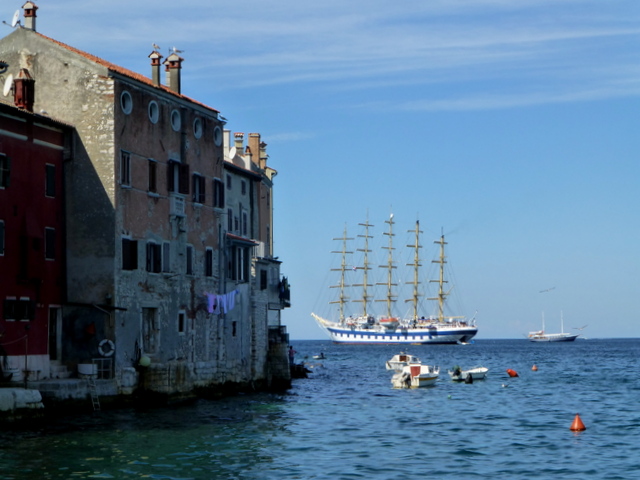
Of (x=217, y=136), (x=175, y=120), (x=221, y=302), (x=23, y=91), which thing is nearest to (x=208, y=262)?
(x=221, y=302)

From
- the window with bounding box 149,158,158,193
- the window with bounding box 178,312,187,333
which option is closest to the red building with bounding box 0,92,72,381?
the window with bounding box 149,158,158,193

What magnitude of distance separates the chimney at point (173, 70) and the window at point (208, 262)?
8.53 meters

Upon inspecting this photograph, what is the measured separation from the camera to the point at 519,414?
171 feet

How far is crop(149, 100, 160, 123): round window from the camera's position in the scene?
48.3 metres

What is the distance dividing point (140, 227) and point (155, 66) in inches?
361

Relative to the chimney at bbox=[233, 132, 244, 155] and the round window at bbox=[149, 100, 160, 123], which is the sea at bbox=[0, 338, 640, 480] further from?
the chimney at bbox=[233, 132, 244, 155]

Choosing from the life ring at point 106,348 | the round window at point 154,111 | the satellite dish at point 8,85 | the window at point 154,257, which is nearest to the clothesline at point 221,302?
the window at point 154,257

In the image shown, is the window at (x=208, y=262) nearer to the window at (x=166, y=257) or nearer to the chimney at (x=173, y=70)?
the window at (x=166, y=257)

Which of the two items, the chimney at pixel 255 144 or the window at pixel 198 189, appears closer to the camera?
the window at pixel 198 189

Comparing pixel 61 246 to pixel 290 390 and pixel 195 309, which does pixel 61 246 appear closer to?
pixel 195 309

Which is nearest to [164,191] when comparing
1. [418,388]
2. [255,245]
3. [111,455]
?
[255,245]

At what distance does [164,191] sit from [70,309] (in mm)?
7884

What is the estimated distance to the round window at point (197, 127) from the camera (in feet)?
172

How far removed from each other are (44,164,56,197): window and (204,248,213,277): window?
37.0 feet
